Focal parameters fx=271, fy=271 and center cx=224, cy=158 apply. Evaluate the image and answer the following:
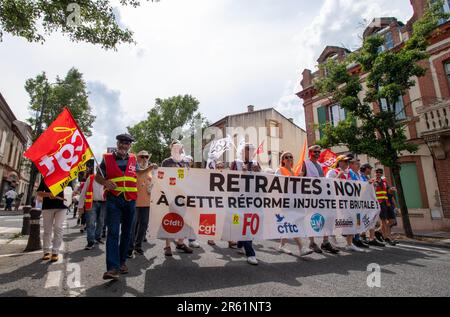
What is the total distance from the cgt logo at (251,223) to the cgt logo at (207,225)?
56 centimetres

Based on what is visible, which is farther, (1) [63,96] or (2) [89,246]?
(1) [63,96]

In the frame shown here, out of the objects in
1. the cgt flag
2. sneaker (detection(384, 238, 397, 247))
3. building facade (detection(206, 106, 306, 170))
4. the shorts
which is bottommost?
sneaker (detection(384, 238, 397, 247))

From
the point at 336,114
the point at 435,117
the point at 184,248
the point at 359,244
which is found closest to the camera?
the point at 184,248

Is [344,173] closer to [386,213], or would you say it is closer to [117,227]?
[386,213]

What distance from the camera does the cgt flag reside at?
4102mm

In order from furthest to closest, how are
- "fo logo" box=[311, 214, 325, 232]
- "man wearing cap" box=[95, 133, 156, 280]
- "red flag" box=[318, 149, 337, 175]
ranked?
"red flag" box=[318, 149, 337, 175]
"fo logo" box=[311, 214, 325, 232]
"man wearing cap" box=[95, 133, 156, 280]

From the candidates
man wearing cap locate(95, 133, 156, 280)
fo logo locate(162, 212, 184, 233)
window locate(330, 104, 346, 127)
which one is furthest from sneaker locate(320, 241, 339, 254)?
window locate(330, 104, 346, 127)

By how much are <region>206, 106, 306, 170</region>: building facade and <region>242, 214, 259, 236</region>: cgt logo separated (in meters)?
25.6

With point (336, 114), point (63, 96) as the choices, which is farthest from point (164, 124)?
point (336, 114)

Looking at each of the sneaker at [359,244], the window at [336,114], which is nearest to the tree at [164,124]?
the window at [336,114]

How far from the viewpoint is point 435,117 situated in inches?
522

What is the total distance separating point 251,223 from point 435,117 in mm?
13171

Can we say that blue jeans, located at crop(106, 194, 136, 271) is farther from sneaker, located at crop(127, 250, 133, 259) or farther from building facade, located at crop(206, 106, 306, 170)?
building facade, located at crop(206, 106, 306, 170)
